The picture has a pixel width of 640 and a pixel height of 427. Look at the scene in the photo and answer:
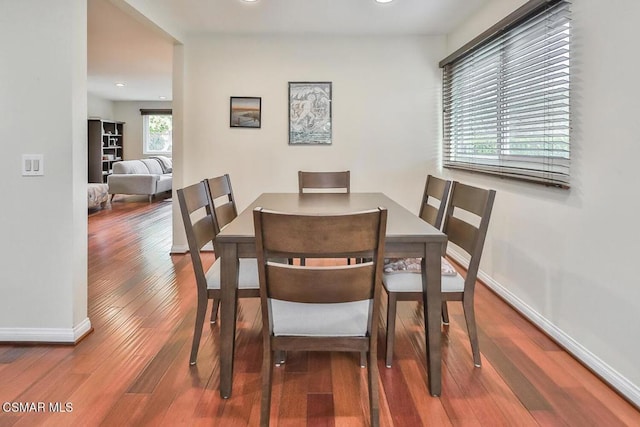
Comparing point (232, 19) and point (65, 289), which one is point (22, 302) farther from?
point (232, 19)

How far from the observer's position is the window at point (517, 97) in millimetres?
2332

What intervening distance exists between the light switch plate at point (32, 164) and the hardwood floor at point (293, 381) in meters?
0.92

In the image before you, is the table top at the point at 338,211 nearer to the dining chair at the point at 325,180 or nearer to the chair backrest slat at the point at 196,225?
the chair backrest slat at the point at 196,225

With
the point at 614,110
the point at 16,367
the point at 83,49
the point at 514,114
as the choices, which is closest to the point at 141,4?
the point at 83,49

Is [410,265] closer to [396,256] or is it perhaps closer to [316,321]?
[396,256]

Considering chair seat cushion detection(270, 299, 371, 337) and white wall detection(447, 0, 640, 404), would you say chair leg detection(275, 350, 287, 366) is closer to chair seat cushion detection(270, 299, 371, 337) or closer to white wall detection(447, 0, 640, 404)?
chair seat cushion detection(270, 299, 371, 337)

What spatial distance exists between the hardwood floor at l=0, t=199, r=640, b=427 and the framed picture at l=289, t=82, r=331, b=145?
2112 millimetres

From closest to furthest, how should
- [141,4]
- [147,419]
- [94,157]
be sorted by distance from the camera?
[147,419], [141,4], [94,157]

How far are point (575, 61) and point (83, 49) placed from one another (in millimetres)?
2619

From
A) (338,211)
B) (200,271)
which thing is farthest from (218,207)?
(338,211)

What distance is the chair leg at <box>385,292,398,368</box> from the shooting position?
1.96 m

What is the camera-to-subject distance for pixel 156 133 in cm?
1083

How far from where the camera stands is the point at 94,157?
9734 mm

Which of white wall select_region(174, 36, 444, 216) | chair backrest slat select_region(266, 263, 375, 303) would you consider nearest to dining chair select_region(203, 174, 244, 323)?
chair backrest slat select_region(266, 263, 375, 303)
